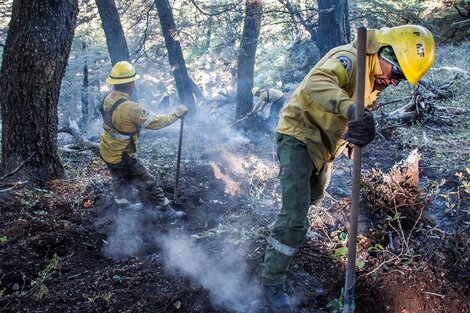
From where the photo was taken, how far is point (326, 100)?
8.69 feet

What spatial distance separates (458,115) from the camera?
320 inches

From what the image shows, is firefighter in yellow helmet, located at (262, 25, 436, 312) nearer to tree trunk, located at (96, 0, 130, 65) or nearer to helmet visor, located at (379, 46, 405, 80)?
helmet visor, located at (379, 46, 405, 80)

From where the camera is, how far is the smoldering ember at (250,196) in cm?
301

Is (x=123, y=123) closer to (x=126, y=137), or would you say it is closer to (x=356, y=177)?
(x=126, y=137)

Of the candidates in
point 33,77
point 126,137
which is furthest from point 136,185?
point 33,77

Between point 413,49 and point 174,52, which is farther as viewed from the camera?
point 174,52

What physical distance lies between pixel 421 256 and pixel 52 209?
4550 mm

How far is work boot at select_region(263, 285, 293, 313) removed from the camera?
3109mm

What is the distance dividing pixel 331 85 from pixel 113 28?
10.3 metres

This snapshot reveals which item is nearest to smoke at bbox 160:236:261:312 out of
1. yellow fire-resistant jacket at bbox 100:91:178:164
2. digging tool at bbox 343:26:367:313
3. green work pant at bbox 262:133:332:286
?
green work pant at bbox 262:133:332:286

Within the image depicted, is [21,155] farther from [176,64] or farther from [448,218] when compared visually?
[176,64]

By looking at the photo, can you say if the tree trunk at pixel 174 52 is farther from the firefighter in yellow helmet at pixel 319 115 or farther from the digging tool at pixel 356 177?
the digging tool at pixel 356 177

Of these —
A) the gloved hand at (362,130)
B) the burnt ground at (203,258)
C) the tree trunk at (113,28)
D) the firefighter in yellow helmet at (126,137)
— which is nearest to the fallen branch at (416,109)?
the burnt ground at (203,258)

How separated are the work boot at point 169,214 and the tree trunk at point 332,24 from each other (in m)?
6.06
